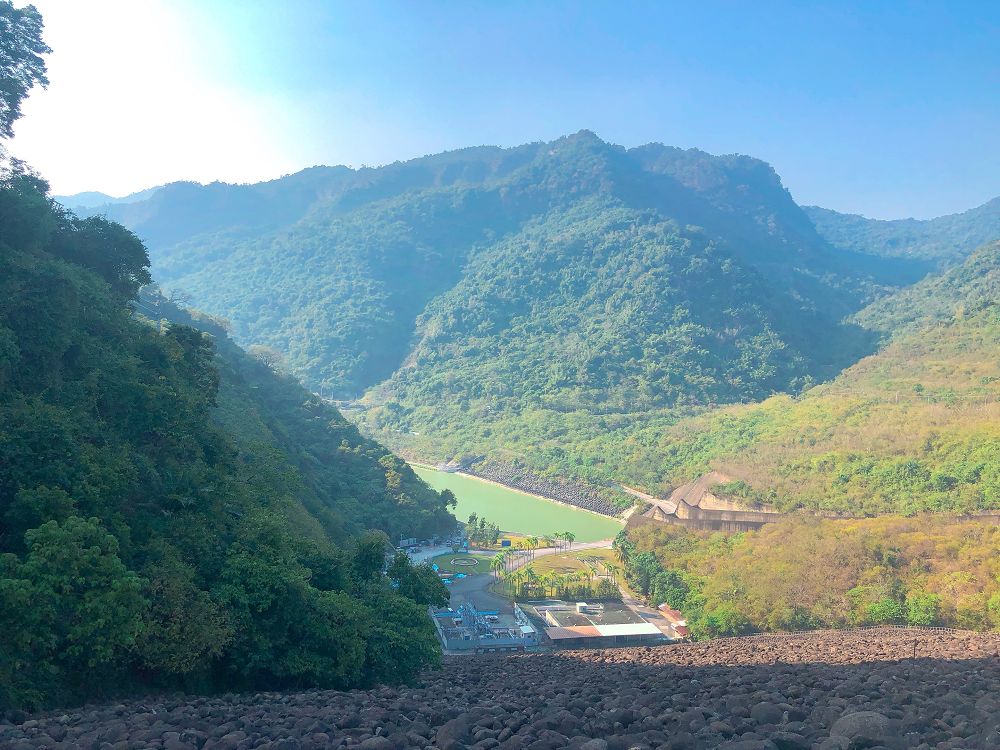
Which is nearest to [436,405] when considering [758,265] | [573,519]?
[573,519]

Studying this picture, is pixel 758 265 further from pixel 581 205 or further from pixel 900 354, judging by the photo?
pixel 900 354

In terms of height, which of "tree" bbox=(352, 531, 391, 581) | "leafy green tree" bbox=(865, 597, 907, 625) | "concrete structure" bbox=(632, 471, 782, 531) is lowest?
"concrete structure" bbox=(632, 471, 782, 531)

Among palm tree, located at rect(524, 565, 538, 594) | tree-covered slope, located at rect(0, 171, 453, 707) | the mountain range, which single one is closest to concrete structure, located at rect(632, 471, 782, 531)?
the mountain range

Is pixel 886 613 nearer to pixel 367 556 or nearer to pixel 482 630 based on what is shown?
pixel 482 630

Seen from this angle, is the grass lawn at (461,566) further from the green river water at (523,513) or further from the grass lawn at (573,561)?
the green river water at (523,513)

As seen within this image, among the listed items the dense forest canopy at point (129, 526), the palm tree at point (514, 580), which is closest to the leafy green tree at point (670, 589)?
the palm tree at point (514, 580)

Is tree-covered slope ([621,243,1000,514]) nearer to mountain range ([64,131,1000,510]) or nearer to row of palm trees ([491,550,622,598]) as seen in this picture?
mountain range ([64,131,1000,510])
